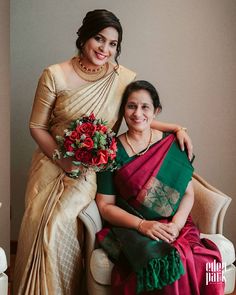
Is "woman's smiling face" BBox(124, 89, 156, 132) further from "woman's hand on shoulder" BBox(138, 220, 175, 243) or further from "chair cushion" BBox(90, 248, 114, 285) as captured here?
"chair cushion" BBox(90, 248, 114, 285)

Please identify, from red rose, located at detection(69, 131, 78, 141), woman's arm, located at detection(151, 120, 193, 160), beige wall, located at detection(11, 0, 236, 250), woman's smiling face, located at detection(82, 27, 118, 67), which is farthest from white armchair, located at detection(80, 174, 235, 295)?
woman's smiling face, located at detection(82, 27, 118, 67)

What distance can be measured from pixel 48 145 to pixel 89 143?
1.02 feet

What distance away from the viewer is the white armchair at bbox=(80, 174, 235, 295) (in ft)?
7.22

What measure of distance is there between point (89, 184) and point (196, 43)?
1.14 meters

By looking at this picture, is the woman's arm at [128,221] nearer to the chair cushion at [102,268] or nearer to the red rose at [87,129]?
the chair cushion at [102,268]

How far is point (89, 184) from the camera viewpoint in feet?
7.96

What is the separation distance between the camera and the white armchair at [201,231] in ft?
7.22

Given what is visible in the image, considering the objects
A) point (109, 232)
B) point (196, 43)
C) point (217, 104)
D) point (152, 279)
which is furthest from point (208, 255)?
point (196, 43)

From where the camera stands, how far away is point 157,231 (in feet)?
7.30

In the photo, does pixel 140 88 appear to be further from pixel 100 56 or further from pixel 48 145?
pixel 48 145

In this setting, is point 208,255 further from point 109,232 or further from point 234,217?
point 234,217

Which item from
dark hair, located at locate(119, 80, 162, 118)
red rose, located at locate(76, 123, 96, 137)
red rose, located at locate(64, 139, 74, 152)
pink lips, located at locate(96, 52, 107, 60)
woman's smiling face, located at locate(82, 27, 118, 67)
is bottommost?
red rose, located at locate(64, 139, 74, 152)

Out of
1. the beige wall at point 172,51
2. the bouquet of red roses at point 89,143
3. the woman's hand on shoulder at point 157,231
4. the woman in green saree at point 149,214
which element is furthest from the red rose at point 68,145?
the beige wall at point 172,51

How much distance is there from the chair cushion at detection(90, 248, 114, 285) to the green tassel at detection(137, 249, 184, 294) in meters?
0.17
